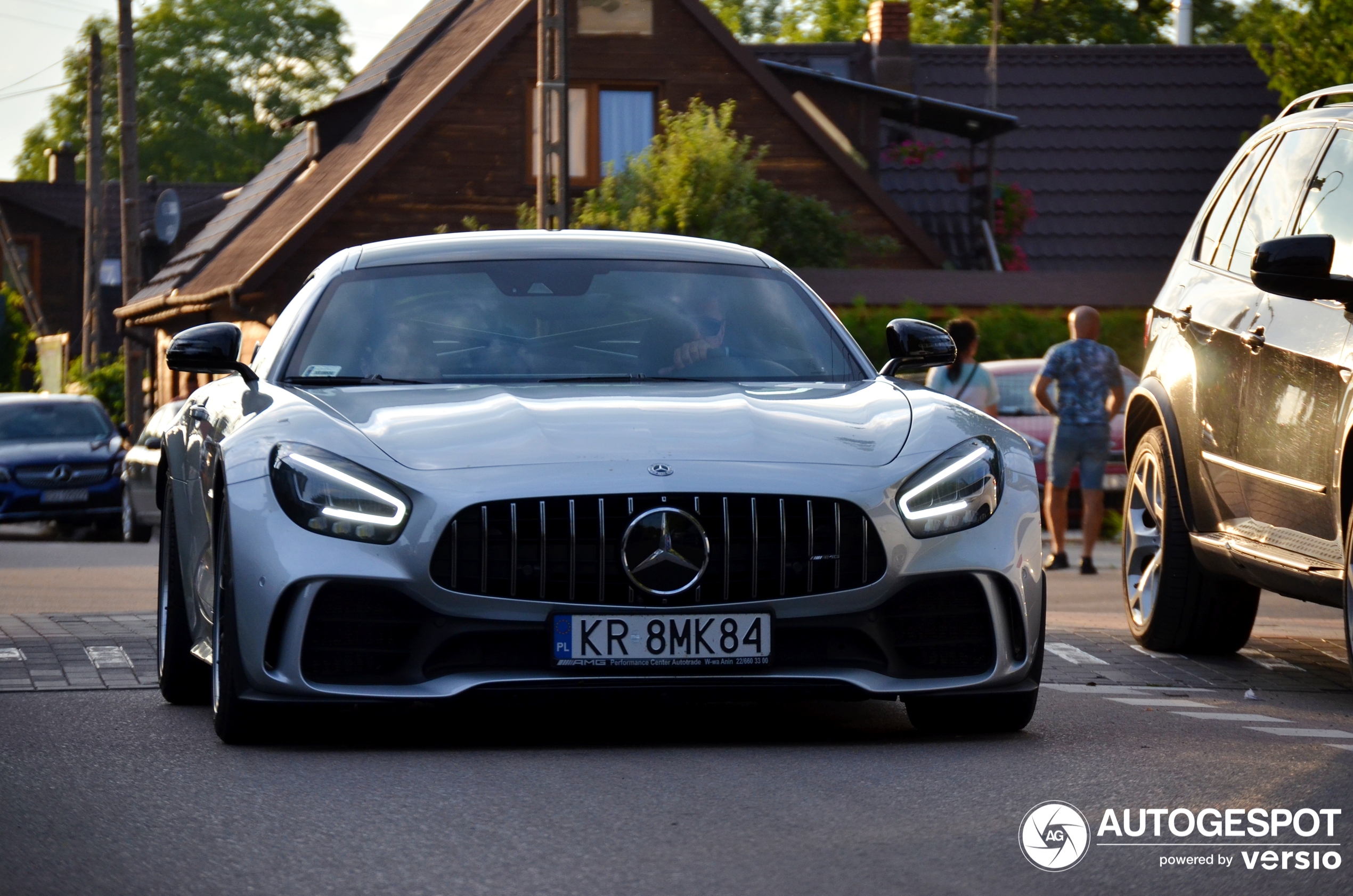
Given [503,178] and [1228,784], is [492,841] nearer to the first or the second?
[1228,784]

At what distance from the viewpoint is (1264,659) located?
→ 9109mm

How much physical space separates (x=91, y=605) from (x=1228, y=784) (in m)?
8.30

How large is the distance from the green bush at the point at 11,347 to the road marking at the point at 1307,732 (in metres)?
54.8

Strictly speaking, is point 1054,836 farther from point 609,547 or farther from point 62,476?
point 62,476

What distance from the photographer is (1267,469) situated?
7992 millimetres

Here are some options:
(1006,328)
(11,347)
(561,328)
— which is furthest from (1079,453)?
(11,347)

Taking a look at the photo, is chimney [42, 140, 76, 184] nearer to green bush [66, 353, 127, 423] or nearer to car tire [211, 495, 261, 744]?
green bush [66, 353, 127, 423]

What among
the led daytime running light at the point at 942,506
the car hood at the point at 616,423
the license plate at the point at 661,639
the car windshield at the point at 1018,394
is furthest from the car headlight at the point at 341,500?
the car windshield at the point at 1018,394

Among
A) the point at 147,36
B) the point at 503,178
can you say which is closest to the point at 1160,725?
the point at 503,178

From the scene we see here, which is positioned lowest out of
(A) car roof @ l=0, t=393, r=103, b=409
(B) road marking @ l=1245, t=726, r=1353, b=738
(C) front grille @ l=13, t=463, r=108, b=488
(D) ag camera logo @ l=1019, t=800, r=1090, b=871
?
(C) front grille @ l=13, t=463, r=108, b=488

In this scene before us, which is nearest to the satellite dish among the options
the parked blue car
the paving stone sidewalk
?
the parked blue car

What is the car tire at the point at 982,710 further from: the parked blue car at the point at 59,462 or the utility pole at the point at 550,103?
the parked blue car at the point at 59,462

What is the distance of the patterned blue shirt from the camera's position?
15688 millimetres

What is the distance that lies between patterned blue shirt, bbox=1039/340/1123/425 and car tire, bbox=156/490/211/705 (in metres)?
9.03
